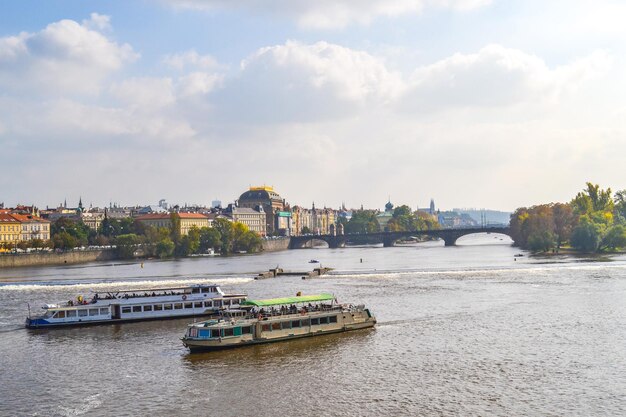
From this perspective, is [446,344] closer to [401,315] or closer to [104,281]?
[401,315]

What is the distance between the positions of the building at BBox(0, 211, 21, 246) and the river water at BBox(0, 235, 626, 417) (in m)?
110

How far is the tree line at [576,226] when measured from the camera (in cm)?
14400

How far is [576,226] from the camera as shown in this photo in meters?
154

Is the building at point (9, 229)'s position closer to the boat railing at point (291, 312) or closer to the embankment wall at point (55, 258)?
the embankment wall at point (55, 258)

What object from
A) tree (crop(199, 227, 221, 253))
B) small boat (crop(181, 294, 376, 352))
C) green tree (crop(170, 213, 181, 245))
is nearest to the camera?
small boat (crop(181, 294, 376, 352))

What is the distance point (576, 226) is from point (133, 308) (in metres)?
115

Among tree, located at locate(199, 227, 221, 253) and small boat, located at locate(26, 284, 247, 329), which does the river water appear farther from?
tree, located at locate(199, 227, 221, 253)

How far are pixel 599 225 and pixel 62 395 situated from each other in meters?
129

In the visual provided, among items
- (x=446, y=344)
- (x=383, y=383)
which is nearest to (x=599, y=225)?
(x=446, y=344)

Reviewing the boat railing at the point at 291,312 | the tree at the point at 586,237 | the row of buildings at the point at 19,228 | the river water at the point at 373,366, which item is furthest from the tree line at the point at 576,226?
the row of buildings at the point at 19,228

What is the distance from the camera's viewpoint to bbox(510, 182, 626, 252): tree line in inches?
5669

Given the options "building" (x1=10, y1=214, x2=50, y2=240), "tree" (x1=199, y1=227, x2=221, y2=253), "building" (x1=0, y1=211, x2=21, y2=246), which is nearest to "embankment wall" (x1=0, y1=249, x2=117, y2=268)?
"building" (x1=0, y1=211, x2=21, y2=246)

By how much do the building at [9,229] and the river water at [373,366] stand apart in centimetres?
10962

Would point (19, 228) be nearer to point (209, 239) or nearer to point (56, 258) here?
point (56, 258)
